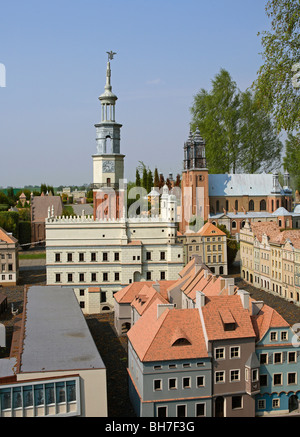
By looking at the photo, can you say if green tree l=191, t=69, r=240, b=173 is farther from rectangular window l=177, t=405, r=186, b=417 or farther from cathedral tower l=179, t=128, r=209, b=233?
rectangular window l=177, t=405, r=186, b=417

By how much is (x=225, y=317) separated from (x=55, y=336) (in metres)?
10.3

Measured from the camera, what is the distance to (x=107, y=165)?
168ft

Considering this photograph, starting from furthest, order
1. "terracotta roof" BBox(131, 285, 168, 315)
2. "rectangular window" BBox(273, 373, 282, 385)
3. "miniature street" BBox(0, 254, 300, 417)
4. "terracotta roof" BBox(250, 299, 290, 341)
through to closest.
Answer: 1. "terracotta roof" BBox(131, 285, 168, 315)
2. "miniature street" BBox(0, 254, 300, 417)
3. "terracotta roof" BBox(250, 299, 290, 341)
4. "rectangular window" BBox(273, 373, 282, 385)

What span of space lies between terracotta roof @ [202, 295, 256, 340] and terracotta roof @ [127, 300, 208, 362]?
622mm

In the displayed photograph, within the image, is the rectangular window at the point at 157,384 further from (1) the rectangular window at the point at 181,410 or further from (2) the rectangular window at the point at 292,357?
(2) the rectangular window at the point at 292,357

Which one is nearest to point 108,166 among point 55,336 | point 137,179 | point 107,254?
point 107,254

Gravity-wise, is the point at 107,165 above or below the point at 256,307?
above

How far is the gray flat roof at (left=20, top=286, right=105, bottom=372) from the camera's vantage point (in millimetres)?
24094

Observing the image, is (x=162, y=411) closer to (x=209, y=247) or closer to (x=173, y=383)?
(x=173, y=383)

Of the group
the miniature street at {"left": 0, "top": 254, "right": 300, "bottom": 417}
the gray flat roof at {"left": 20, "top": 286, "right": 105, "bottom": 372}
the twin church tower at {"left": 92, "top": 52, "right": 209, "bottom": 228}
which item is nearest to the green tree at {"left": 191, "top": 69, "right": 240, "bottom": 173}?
the miniature street at {"left": 0, "top": 254, "right": 300, "bottom": 417}

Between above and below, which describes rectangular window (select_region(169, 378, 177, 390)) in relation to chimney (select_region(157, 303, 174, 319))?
below

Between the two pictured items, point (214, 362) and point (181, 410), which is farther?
point (214, 362)

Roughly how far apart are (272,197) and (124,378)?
2542 inches

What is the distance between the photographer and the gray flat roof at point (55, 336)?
79.0 feet
